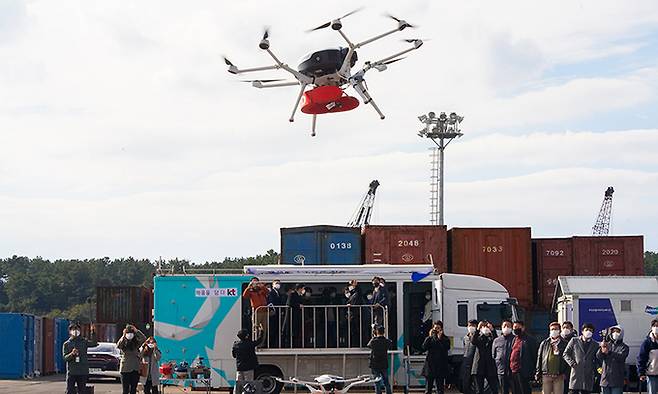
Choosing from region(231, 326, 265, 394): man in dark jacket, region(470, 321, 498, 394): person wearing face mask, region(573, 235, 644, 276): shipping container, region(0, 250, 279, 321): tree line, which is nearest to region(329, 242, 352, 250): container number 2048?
region(573, 235, 644, 276): shipping container

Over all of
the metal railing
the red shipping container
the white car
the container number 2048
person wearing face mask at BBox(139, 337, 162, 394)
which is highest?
the container number 2048

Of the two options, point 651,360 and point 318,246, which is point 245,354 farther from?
point 318,246

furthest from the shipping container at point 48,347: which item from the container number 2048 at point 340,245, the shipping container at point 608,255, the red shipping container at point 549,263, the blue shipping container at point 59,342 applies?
the shipping container at point 608,255

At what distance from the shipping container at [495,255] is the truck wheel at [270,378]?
37.3ft

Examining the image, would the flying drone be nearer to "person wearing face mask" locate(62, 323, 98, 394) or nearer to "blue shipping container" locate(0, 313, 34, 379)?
"person wearing face mask" locate(62, 323, 98, 394)

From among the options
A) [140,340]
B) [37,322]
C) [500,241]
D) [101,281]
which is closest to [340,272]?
[140,340]

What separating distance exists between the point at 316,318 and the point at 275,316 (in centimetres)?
97

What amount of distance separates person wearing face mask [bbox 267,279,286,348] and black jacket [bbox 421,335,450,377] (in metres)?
3.71

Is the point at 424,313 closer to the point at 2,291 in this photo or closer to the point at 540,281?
the point at 540,281

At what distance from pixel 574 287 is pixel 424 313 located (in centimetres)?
476

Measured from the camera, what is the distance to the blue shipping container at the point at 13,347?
121ft

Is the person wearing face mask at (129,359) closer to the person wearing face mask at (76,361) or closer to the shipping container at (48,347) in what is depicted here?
the person wearing face mask at (76,361)

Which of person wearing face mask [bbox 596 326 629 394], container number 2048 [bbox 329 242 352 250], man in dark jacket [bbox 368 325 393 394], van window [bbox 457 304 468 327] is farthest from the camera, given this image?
container number 2048 [bbox 329 242 352 250]

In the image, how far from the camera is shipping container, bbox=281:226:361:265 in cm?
3319
